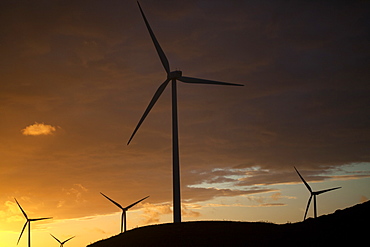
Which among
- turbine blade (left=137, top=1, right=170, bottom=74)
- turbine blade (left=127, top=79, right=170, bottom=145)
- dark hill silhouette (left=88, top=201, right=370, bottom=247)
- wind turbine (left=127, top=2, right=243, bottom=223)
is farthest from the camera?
turbine blade (left=137, top=1, right=170, bottom=74)

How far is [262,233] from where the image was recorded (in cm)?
8612

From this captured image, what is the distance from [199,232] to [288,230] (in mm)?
13927

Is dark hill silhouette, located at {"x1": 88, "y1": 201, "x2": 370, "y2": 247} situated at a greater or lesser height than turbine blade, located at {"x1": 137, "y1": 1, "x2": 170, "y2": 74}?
lesser

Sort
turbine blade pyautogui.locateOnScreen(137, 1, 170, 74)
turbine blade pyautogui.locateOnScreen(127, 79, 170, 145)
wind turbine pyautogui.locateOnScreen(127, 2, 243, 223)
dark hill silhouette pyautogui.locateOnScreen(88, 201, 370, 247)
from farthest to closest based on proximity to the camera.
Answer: turbine blade pyautogui.locateOnScreen(137, 1, 170, 74) → turbine blade pyautogui.locateOnScreen(127, 79, 170, 145) → wind turbine pyautogui.locateOnScreen(127, 2, 243, 223) → dark hill silhouette pyautogui.locateOnScreen(88, 201, 370, 247)

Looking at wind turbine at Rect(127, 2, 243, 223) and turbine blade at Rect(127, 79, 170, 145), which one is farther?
turbine blade at Rect(127, 79, 170, 145)

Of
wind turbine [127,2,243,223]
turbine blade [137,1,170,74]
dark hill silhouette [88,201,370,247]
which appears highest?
turbine blade [137,1,170,74]

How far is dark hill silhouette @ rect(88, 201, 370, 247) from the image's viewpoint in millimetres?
78750

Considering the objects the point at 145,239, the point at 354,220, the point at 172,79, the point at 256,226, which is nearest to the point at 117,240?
the point at 145,239

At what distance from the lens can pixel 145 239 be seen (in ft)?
297

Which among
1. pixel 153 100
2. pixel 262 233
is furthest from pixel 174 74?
pixel 262 233

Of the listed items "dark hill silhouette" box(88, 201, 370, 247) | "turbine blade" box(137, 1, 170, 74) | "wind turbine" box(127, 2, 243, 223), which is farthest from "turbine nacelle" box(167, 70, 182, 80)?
"dark hill silhouette" box(88, 201, 370, 247)

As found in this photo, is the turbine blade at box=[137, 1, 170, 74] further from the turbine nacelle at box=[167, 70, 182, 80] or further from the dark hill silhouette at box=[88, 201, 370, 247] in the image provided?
the dark hill silhouette at box=[88, 201, 370, 247]

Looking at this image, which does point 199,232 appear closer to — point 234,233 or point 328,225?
point 234,233

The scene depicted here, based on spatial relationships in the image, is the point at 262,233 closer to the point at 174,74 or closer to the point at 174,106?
the point at 174,106
